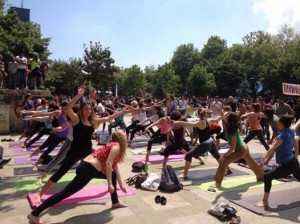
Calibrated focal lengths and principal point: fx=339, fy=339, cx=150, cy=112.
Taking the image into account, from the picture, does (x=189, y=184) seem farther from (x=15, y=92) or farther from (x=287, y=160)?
(x=15, y=92)

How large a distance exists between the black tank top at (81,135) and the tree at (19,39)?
2448 centimetres

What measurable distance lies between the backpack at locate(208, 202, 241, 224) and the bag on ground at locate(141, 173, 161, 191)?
1728mm

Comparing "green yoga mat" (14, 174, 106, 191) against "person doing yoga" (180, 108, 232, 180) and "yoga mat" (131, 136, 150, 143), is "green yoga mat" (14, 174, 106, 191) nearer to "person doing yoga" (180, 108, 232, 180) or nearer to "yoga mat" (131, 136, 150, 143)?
"person doing yoga" (180, 108, 232, 180)

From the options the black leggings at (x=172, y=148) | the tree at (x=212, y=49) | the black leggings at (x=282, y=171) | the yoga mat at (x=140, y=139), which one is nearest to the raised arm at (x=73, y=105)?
the black leggings at (x=172, y=148)

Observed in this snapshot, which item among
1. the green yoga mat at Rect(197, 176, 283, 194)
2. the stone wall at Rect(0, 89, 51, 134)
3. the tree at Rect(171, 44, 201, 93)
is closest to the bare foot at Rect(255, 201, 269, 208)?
the green yoga mat at Rect(197, 176, 283, 194)

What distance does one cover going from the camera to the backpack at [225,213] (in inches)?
211

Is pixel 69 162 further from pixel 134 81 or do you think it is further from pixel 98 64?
pixel 134 81

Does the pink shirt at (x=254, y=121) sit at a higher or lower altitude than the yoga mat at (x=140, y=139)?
higher

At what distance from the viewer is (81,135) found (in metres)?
6.25

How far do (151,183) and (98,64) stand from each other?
3684 centimetres

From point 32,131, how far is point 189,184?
696cm

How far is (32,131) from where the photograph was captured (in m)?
12.2

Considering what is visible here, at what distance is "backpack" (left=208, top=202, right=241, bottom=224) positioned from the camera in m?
5.36

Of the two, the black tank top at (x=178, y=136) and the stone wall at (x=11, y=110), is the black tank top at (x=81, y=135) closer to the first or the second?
the black tank top at (x=178, y=136)
